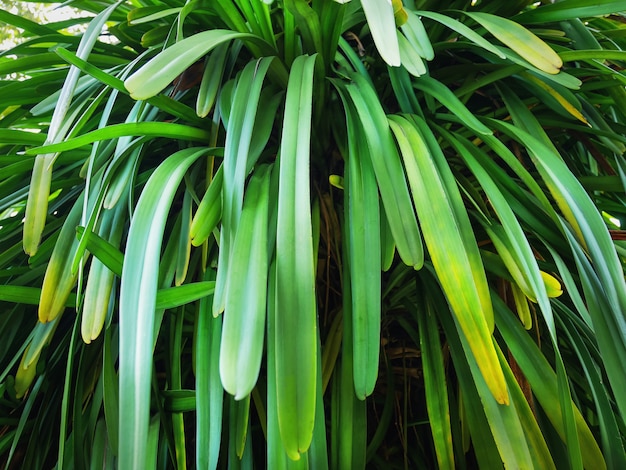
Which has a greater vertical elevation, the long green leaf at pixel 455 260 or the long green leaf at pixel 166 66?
the long green leaf at pixel 166 66

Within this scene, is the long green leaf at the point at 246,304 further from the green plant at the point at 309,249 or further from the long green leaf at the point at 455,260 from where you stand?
the long green leaf at the point at 455,260

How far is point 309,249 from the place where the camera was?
9.4 inches

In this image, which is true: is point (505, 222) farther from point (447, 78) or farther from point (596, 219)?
point (447, 78)

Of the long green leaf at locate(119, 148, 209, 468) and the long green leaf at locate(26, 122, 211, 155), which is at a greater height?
the long green leaf at locate(26, 122, 211, 155)

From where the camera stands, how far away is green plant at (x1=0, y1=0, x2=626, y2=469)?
0.25m

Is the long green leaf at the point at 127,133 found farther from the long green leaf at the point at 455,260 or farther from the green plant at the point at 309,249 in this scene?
the long green leaf at the point at 455,260

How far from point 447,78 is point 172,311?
0.39m

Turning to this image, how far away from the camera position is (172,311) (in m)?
0.38

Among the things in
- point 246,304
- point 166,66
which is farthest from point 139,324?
point 166,66

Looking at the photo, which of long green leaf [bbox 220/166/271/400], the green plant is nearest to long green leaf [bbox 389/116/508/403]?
the green plant

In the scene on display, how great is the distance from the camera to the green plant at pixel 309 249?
25cm

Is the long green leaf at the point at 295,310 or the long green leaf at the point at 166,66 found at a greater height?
the long green leaf at the point at 166,66

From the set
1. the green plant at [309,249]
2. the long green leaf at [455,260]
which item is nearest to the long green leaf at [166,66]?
the green plant at [309,249]

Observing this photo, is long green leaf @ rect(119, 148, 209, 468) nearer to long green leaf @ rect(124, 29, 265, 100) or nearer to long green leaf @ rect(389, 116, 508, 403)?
long green leaf @ rect(124, 29, 265, 100)
